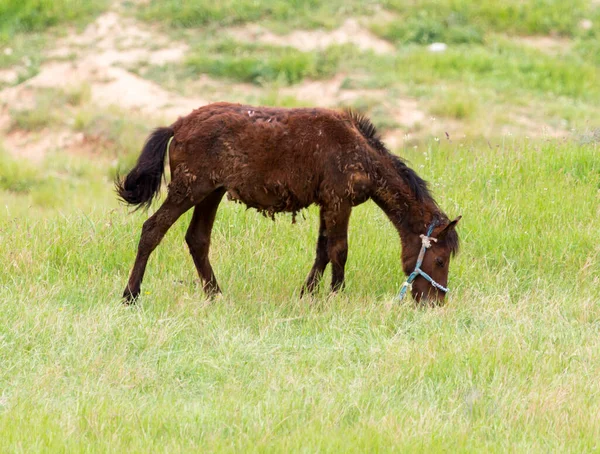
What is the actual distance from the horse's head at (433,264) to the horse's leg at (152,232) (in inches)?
76.6

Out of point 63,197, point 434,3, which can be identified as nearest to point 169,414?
point 63,197

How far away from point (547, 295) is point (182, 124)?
3.46 meters

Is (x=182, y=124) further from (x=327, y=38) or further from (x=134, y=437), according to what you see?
(x=327, y=38)

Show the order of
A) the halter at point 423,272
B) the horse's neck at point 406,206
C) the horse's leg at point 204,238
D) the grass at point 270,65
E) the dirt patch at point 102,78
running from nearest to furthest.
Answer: the halter at point 423,272, the horse's neck at point 406,206, the horse's leg at point 204,238, the dirt patch at point 102,78, the grass at point 270,65

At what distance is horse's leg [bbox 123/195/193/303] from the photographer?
25.9ft

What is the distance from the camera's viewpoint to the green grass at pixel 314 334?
5500 millimetres

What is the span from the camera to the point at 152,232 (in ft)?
26.1

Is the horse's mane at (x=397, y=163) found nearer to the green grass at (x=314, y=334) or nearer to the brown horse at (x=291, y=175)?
the brown horse at (x=291, y=175)

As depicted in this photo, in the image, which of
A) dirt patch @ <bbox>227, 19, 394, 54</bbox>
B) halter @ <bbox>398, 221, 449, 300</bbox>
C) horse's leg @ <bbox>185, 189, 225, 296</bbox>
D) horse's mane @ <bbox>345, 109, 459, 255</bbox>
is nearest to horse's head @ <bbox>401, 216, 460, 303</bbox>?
halter @ <bbox>398, 221, 449, 300</bbox>

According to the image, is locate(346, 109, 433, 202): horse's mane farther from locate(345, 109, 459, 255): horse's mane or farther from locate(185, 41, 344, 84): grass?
locate(185, 41, 344, 84): grass

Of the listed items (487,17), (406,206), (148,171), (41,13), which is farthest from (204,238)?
(487,17)

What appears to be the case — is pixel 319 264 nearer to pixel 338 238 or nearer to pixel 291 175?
pixel 338 238

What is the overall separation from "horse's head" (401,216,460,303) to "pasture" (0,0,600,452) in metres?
0.16

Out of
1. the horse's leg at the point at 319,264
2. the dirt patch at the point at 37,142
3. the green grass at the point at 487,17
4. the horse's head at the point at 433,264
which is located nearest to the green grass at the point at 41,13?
the dirt patch at the point at 37,142
